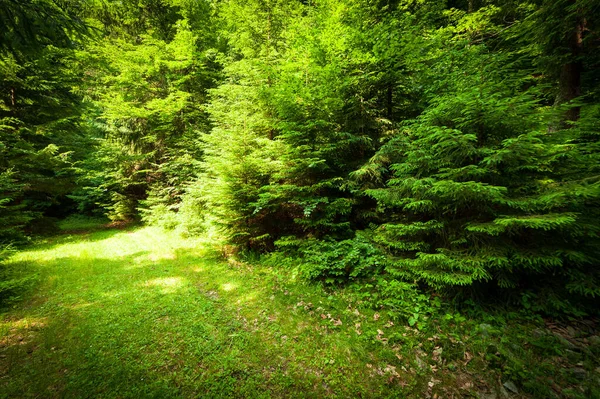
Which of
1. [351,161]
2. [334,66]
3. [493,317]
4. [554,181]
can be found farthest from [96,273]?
[554,181]

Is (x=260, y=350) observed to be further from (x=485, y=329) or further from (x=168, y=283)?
(x=168, y=283)

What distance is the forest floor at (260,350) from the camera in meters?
3.17

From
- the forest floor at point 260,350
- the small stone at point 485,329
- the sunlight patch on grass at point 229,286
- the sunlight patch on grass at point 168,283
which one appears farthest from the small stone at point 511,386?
the sunlight patch on grass at point 168,283

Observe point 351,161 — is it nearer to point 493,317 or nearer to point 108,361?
point 493,317

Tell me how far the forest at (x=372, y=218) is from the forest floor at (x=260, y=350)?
3 centimetres

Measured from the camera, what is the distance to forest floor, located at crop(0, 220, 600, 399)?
3168 millimetres

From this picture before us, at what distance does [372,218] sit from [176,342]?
555 cm

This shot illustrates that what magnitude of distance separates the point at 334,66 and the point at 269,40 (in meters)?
5.26

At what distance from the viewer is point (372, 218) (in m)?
6.65

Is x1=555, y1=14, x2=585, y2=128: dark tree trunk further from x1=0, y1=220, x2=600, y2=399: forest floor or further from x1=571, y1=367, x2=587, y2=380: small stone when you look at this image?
x1=0, y1=220, x2=600, y2=399: forest floor

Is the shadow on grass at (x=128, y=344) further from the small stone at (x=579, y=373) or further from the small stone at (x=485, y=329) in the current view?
the small stone at (x=579, y=373)

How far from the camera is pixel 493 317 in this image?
3.84 meters

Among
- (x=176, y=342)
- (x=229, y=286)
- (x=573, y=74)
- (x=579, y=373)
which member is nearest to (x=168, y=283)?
(x=229, y=286)

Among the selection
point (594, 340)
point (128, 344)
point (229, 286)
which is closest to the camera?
point (594, 340)
